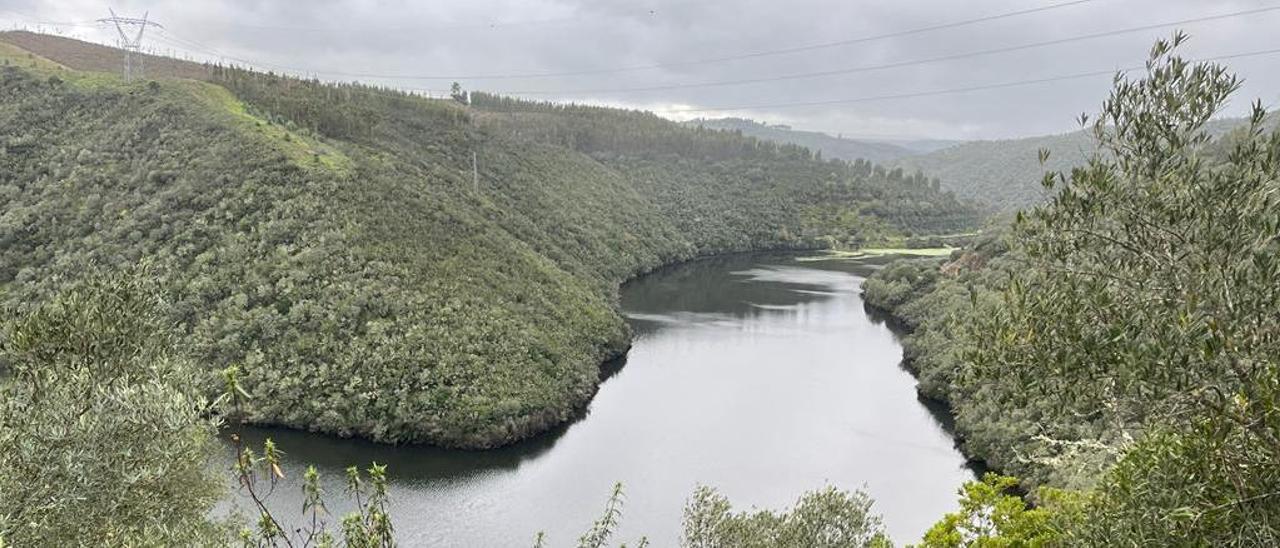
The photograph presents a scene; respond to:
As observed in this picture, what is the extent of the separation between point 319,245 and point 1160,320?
5492 centimetres

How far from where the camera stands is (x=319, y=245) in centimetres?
5509

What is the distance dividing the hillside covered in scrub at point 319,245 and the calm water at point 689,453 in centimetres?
247

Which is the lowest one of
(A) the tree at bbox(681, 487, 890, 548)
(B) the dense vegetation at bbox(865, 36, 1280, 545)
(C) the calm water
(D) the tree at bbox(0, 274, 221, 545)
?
(C) the calm water

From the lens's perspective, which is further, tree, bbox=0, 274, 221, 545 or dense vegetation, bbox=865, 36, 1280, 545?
tree, bbox=0, 274, 221, 545

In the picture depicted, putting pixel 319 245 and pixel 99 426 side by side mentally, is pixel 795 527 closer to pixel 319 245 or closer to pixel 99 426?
pixel 99 426

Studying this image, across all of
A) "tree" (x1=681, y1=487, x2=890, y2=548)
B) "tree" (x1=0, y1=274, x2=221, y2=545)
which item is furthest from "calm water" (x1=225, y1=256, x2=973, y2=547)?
"tree" (x1=0, y1=274, x2=221, y2=545)

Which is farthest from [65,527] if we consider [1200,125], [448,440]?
[448,440]

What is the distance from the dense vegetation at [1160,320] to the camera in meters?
8.80

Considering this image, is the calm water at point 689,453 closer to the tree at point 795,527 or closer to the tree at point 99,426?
the tree at point 795,527

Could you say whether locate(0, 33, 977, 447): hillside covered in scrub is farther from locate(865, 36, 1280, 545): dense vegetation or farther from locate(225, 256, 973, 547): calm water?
locate(865, 36, 1280, 545): dense vegetation

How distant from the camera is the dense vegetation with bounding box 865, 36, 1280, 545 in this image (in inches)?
347

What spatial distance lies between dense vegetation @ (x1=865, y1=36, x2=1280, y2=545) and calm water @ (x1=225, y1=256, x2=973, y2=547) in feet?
85.8

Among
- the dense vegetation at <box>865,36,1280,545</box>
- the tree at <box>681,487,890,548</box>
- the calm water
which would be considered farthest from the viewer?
the calm water

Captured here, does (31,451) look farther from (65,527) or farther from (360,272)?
(360,272)
